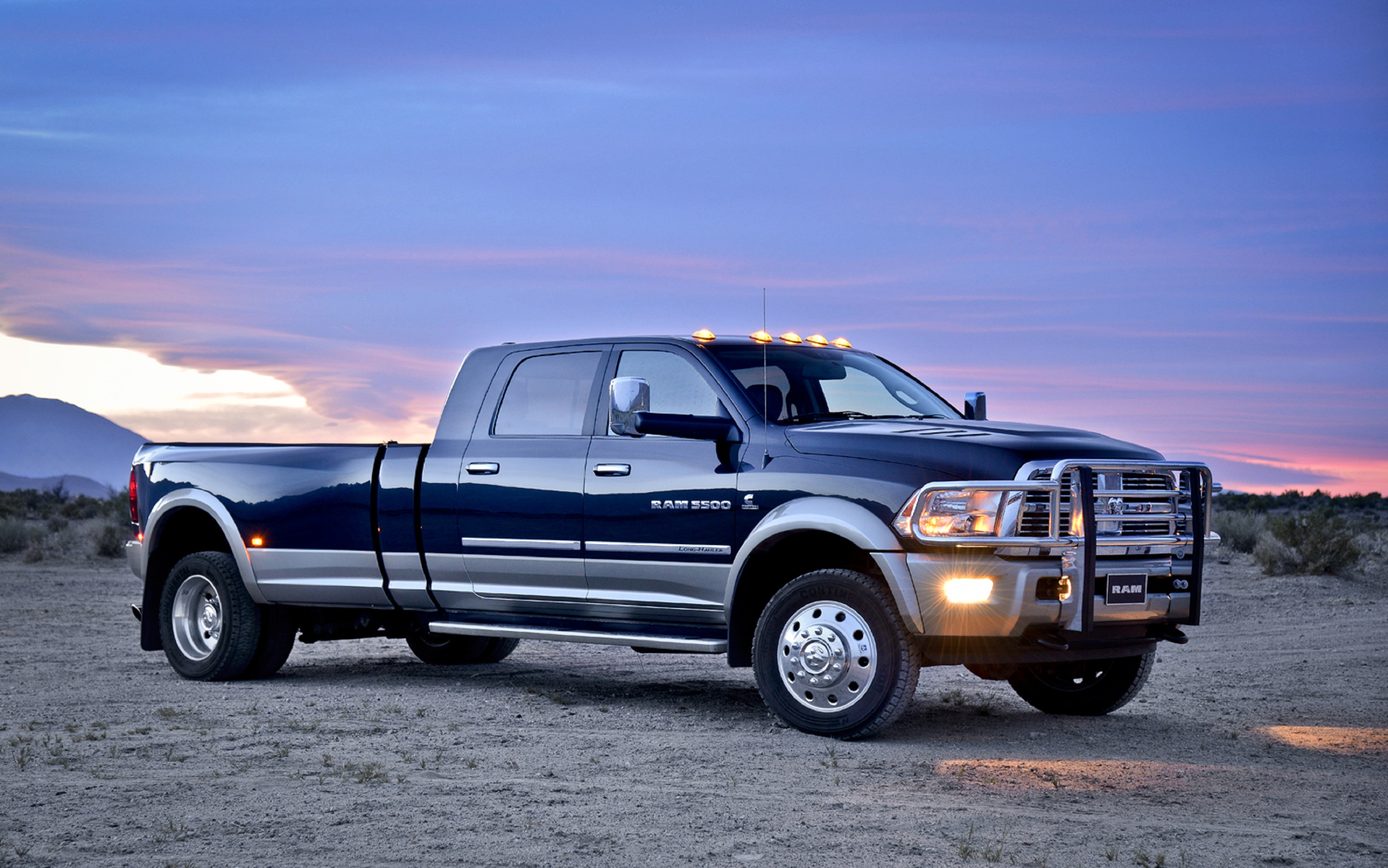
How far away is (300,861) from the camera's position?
17.2 ft

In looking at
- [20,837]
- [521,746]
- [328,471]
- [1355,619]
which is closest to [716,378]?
[521,746]

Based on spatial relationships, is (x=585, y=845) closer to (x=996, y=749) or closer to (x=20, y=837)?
(x=20, y=837)

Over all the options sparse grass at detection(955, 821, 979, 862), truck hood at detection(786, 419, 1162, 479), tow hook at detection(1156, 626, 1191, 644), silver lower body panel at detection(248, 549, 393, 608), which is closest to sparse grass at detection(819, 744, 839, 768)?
sparse grass at detection(955, 821, 979, 862)

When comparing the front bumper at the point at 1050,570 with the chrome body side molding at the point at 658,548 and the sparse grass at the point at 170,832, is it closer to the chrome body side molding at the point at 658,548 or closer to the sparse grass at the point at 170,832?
the chrome body side molding at the point at 658,548

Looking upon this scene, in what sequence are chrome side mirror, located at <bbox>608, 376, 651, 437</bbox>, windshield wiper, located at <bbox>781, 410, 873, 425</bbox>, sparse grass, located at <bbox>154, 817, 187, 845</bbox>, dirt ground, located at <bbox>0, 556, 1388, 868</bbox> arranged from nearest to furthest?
1. dirt ground, located at <bbox>0, 556, 1388, 868</bbox>
2. sparse grass, located at <bbox>154, 817, 187, 845</bbox>
3. chrome side mirror, located at <bbox>608, 376, 651, 437</bbox>
4. windshield wiper, located at <bbox>781, 410, 873, 425</bbox>

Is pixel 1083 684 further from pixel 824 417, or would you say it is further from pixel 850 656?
pixel 824 417

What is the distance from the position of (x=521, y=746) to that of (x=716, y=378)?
2.37 metres

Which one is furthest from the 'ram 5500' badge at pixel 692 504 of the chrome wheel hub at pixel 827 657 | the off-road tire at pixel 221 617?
the off-road tire at pixel 221 617

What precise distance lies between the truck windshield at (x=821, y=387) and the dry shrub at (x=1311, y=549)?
45.0 feet

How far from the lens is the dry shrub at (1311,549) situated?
817 inches

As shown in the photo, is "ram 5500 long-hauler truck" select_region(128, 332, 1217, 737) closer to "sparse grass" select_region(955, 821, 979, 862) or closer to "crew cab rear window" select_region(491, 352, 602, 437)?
"crew cab rear window" select_region(491, 352, 602, 437)

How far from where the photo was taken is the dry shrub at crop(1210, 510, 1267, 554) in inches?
1021

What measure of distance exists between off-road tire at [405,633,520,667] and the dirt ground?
23 cm

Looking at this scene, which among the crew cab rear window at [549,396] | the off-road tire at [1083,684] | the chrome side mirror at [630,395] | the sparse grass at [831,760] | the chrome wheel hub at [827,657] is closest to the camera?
the sparse grass at [831,760]
